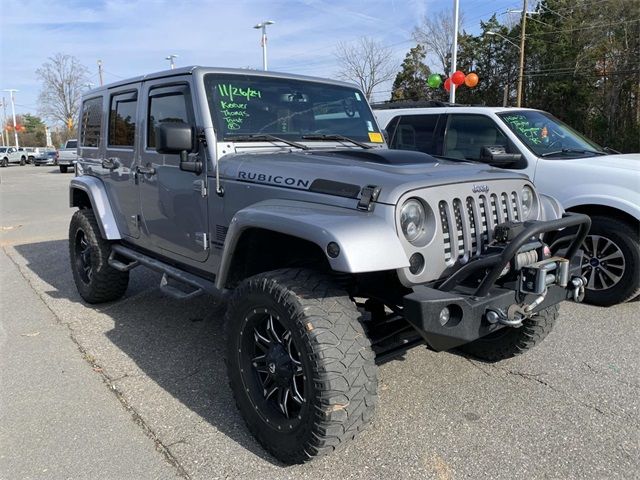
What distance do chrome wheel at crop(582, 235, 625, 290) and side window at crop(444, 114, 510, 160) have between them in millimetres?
1353

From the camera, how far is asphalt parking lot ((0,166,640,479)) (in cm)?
265

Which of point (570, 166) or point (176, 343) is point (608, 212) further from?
point (176, 343)

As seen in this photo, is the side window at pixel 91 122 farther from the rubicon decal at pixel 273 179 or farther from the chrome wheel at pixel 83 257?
the rubicon decal at pixel 273 179

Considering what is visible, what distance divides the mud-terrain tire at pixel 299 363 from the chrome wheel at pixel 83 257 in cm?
285

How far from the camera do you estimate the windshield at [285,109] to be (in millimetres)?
3516

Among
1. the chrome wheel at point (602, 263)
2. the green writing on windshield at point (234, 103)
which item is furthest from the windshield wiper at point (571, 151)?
the green writing on windshield at point (234, 103)

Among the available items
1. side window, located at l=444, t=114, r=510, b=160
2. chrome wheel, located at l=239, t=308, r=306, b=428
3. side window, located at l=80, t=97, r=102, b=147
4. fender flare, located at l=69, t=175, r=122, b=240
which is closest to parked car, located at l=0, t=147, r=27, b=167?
side window, located at l=80, t=97, r=102, b=147

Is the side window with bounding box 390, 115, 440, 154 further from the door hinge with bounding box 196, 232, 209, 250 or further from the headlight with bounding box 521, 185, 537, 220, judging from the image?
the door hinge with bounding box 196, 232, 209, 250

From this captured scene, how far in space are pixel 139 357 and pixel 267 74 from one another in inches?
90.1

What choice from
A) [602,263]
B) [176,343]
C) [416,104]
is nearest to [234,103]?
[176,343]

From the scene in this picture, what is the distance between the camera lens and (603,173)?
5020 millimetres

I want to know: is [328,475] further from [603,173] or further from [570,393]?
[603,173]

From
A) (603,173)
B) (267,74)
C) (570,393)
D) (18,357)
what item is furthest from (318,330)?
(603,173)

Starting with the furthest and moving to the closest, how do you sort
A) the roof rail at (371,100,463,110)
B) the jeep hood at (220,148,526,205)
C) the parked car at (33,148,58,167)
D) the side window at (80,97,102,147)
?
the parked car at (33,148,58,167)
the roof rail at (371,100,463,110)
the side window at (80,97,102,147)
the jeep hood at (220,148,526,205)
